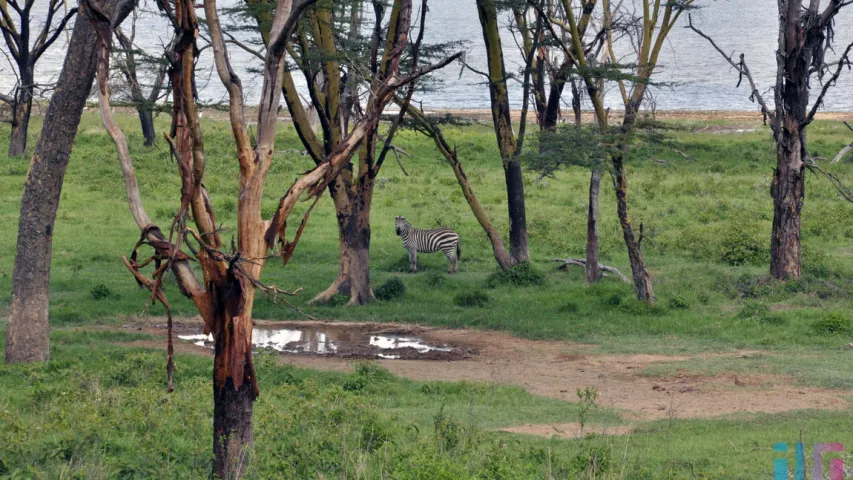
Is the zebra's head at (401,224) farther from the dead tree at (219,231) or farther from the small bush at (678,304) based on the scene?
the dead tree at (219,231)

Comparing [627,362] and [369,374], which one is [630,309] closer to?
[627,362]

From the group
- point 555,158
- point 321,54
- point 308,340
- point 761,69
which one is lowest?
point 308,340

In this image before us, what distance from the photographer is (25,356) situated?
11281 mm

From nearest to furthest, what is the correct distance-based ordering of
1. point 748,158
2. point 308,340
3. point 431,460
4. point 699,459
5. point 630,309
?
point 431,460, point 699,459, point 308,340, point 630,309, point 748,158

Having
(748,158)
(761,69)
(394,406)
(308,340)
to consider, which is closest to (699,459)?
(394,406)

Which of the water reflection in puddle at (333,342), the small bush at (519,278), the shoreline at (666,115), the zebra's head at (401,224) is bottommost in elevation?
the water reflection in puddle at (333,342)

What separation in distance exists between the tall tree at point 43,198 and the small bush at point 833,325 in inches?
411

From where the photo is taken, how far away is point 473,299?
16.3 meters

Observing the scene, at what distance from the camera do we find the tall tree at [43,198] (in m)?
10.9

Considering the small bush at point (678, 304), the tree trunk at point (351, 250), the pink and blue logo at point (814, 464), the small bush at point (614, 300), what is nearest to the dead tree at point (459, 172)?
the tree trunk at point (351, 250)

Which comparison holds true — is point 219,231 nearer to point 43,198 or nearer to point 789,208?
point 43,198

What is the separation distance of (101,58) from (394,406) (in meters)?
5.15

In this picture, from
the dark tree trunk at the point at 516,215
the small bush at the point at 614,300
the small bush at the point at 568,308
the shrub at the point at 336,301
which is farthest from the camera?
the dark tree trunk at the point at 516,215

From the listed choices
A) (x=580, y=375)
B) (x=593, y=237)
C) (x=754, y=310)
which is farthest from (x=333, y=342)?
(x=754, y=310)
